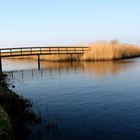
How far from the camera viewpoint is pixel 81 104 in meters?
18.3

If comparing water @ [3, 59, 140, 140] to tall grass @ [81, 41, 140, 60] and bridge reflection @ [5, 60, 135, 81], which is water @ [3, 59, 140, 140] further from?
tall grass @ [81, 41, 140, 60]

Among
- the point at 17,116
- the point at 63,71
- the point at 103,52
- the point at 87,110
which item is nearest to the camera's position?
the point at 17,116

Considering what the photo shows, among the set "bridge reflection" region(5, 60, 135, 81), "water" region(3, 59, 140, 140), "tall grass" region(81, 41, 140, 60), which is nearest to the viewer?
"water" region(3, 59, 140, 140)

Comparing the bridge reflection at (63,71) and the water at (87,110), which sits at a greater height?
the water at (87,110)

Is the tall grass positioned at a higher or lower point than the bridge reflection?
higher

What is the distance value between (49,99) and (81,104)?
2.81 meters

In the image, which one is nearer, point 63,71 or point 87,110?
point 87,110

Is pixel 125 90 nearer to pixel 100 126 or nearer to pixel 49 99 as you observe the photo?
pixel 49 99

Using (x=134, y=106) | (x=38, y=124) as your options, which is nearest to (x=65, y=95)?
(x=134, y=106)

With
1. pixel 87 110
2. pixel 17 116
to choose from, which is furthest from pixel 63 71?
pixel 17 116

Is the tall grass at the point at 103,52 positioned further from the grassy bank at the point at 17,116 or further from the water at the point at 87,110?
the grassy bank at the point at 17,116

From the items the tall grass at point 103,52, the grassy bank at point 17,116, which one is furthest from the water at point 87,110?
the tall grass at point 103,52

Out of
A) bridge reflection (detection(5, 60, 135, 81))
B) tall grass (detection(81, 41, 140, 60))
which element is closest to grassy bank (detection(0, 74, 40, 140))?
bridge reflection (detection(5, 60, 135, 81))

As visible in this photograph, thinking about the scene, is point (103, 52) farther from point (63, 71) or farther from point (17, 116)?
point (17, 116)
